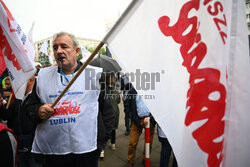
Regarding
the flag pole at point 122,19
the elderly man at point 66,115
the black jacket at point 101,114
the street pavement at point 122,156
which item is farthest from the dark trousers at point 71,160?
the street pavement at point 122,156

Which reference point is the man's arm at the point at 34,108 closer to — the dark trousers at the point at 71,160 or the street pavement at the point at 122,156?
the dark trousers at the point at 71,160

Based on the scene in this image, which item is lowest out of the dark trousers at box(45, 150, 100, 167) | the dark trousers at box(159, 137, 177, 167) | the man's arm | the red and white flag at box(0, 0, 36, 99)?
the dark trousers at box(159, 137, 177, 167)

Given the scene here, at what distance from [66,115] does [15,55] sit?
0.72 metres

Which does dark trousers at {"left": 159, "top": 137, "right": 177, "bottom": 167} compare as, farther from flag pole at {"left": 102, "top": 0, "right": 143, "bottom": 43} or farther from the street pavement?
flag pole at {"left": 102, "top": 0, "right": 143, "bottom": 43}

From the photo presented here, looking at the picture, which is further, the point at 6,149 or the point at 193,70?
the point at 6,149

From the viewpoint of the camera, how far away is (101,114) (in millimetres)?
1659

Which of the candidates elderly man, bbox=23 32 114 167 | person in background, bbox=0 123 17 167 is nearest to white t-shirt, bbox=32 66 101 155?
elderly man, bbox=23 32 114 167

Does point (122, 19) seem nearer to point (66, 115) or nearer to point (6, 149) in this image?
point (66, 115)

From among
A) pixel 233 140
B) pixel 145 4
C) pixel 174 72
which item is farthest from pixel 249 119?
pixel 145 4

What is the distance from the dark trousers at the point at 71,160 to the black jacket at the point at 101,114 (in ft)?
0.50

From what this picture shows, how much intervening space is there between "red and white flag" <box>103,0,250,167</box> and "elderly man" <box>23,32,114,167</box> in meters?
0.69

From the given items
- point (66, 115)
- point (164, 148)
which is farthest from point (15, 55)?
point (164, 148)

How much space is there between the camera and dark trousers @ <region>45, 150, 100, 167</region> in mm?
1395

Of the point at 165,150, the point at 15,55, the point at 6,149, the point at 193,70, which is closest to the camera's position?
the point at 193,70
